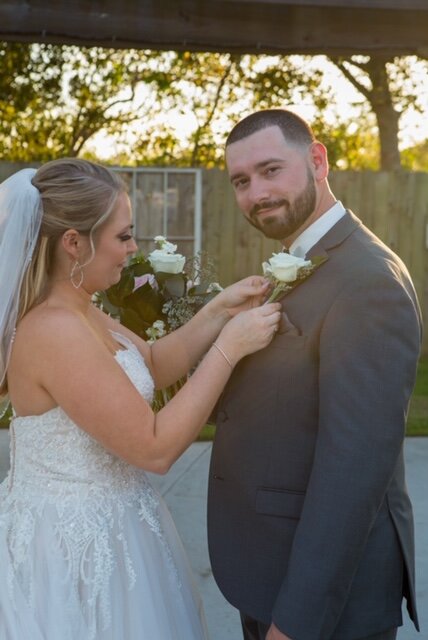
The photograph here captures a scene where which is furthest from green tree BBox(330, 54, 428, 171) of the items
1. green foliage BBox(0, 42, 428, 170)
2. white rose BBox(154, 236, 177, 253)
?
white rose BBox(154, 236, 177, 253)

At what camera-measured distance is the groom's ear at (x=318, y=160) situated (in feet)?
8.25

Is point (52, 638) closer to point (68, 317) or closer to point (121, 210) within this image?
point (68, 317)

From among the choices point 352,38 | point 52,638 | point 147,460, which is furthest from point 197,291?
point 352,38

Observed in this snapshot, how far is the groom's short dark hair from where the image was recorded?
2.47 metres

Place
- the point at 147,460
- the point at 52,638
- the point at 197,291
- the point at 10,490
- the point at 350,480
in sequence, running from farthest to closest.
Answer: the point at 197,291 < the point at 10,490 < the point at 52,638 < the point at 147,460 < the point at 350,480

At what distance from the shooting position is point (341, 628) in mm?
2400

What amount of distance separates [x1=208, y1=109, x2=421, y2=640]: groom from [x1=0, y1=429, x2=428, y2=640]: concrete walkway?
5.43 feet

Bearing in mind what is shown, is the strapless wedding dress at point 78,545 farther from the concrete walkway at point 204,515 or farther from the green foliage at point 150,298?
the concrete walkway at point 204,515

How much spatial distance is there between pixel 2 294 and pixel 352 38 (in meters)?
3.89

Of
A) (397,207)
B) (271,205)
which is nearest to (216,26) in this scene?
(271,205)

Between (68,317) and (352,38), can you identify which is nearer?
(68,317)

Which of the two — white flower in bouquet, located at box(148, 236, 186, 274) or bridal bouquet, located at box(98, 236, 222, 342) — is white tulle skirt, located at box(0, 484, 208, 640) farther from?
white flower in bouquet, located at box(148, 236, 186, 274)

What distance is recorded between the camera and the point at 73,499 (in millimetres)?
2844

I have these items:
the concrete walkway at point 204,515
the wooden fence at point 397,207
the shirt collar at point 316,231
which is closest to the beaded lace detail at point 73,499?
the shirt collar at point 316,231
